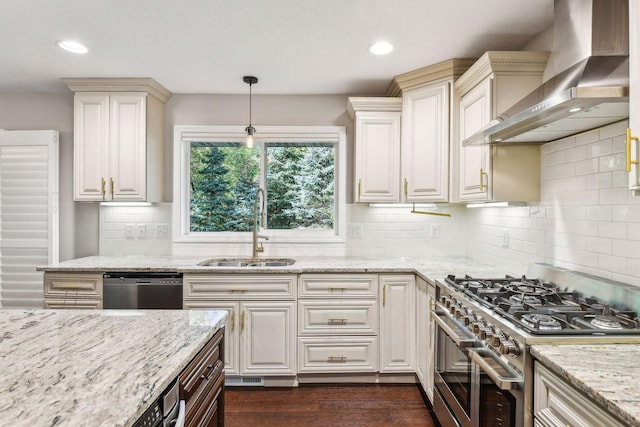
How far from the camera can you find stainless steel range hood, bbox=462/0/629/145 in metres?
1.24

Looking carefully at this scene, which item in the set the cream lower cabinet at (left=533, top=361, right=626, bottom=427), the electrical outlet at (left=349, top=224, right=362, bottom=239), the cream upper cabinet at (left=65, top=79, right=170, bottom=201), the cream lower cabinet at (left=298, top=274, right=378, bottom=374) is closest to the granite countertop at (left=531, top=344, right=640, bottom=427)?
the cream lower cabinet at (left=533, top=361, right=626, bottom=427)

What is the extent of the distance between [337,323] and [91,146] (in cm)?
255

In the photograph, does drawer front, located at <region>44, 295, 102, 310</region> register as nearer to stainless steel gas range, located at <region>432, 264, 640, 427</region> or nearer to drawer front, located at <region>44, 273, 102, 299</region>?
drawer front, located at <region>44, 273, 102, 299</region>

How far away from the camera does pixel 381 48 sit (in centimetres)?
239

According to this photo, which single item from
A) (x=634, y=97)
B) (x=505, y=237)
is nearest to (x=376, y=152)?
(x=505, y=237)

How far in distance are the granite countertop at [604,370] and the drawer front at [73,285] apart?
9.23 ft

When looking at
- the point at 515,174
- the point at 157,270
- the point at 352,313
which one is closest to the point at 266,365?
the point at 352,313

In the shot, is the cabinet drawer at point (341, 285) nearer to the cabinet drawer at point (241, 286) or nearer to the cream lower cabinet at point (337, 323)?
the cream lower cabinet at point (337, 323)

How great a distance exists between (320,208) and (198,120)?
144 centimetres

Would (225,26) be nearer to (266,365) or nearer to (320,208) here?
(320,208)

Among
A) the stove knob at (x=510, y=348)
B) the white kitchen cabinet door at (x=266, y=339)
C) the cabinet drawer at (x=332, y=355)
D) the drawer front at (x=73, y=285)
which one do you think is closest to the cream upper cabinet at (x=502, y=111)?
the stove knob at (x=510, y=348)

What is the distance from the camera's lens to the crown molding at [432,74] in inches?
101

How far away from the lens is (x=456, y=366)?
5.69ft

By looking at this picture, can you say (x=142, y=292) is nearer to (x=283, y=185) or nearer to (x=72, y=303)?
(x=72, y=303)
